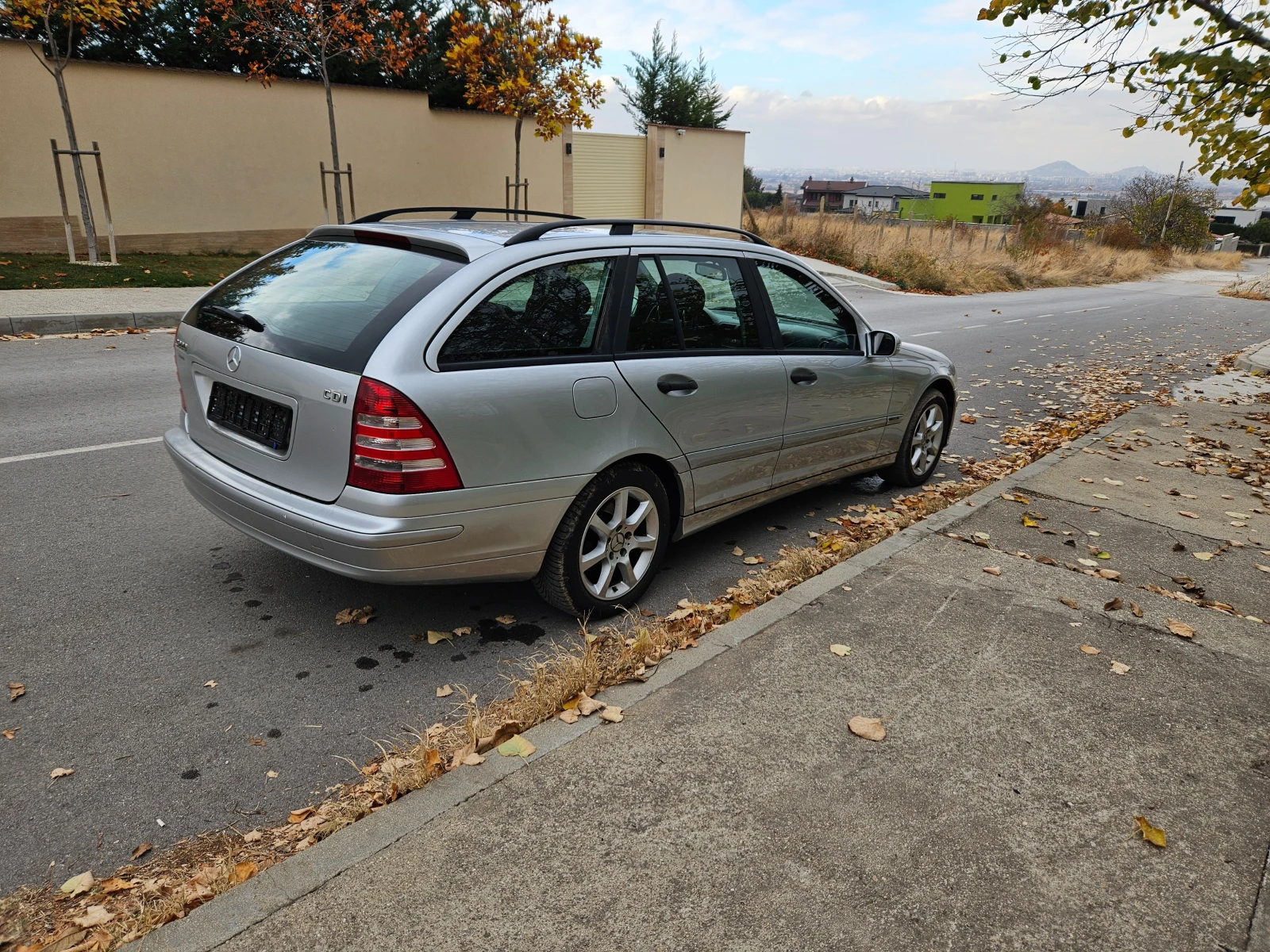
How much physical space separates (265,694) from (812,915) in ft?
7.00

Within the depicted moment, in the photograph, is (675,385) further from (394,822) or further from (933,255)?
(933,255)

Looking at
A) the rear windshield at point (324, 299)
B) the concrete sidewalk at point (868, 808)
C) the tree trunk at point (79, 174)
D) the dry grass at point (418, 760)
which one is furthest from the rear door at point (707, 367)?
the tree trunk at point (79, 174)

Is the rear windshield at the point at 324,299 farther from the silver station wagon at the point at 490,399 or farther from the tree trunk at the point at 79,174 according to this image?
the tree trunk at the point at 79,174

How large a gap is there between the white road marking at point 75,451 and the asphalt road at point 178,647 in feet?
0.25

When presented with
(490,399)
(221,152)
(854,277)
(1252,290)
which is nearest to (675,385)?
(490,399)

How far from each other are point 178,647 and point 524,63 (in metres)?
18.8

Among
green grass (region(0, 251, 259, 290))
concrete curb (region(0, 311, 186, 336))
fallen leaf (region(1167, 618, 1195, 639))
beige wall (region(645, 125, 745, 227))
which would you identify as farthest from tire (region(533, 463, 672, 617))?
beige wall (region(645, 125, 745, 227))

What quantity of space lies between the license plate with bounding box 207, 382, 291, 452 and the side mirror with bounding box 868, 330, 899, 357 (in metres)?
3.43

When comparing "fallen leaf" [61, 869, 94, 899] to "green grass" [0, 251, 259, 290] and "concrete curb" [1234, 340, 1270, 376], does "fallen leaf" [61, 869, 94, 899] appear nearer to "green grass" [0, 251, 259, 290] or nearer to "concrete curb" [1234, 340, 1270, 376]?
"green grass" [0, 251, 259, 290]

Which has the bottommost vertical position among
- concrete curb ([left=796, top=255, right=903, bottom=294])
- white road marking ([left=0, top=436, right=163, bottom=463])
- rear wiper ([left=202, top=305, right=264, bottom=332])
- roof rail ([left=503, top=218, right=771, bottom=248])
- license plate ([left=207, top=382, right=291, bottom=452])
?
concrete curb ([left=796, top=255, right=903, bottom=294])

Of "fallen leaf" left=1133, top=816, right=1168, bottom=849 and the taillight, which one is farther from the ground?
the taillight

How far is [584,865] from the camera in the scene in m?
2.43

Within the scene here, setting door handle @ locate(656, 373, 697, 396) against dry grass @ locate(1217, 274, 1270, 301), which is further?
dry grass @ locate(1217, 274, 1270, 301)

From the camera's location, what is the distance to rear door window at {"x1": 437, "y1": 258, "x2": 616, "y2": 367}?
3.41 m
